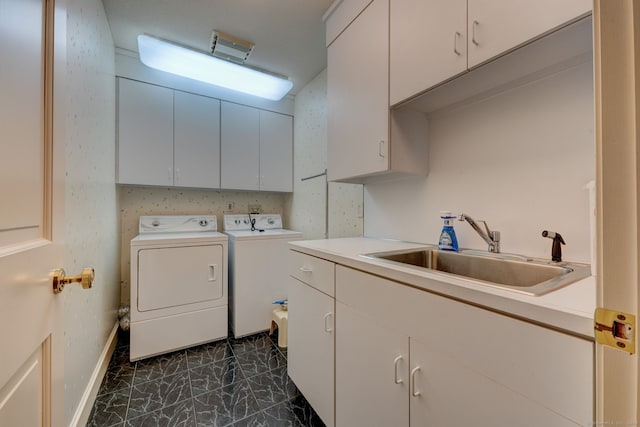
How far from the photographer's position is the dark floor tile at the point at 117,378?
1680 millimetres

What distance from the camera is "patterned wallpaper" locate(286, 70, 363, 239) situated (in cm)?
218

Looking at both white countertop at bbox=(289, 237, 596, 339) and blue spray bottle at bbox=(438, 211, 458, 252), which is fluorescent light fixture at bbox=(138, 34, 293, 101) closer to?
blue spray bottle at bbox=(438, 211, 458, 252)

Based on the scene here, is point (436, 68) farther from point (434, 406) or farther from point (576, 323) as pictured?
point (434, 406)

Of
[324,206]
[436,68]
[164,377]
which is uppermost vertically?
[436,68]

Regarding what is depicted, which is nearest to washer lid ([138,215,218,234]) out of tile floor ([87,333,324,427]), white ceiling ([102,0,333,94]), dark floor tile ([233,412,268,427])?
tile floor ([87,333,324,427])

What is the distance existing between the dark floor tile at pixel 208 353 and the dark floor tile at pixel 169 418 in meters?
0.45

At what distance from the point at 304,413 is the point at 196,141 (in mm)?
2481

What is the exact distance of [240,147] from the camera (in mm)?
2803

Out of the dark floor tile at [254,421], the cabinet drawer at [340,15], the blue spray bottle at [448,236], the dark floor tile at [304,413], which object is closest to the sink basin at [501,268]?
the blue spray bottle at [448,236]

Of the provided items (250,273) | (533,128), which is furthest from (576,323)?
(250,273)

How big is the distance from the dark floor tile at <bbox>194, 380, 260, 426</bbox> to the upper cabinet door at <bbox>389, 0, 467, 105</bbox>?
1.94m

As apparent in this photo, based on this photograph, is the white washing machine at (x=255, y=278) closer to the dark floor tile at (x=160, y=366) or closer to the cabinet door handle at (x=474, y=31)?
the dark floor tile at (x=160, y=366)

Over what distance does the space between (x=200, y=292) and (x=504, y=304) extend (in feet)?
7.53

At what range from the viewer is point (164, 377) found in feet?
5.94
